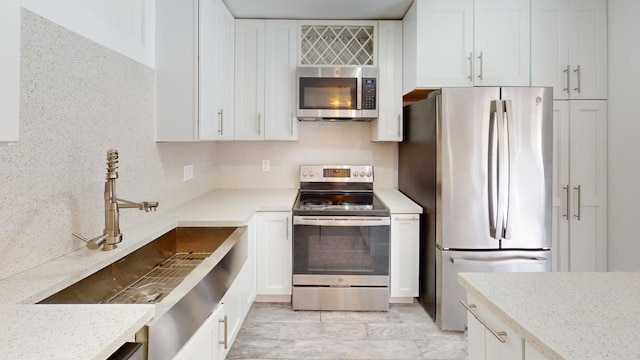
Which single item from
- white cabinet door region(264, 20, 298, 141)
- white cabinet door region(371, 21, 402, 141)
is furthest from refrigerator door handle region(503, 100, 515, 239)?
white cabinet door region(264, 20, 298, 141)

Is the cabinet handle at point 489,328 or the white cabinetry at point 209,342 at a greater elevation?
the cabinet handle at point 489,328

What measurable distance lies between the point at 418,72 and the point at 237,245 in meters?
1.85

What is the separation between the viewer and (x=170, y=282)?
1.60m

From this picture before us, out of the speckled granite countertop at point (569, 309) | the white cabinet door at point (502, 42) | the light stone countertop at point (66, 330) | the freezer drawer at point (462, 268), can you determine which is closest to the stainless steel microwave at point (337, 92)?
the white cabinet door at point (502, 42)

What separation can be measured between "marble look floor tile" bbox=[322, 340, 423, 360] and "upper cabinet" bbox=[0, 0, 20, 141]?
6.45 ft

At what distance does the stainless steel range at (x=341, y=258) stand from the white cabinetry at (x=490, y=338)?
147 cm

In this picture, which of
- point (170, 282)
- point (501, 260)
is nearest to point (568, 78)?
point (501, 260)

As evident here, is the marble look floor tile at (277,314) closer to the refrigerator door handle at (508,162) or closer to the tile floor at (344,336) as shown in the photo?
the tile floor at (344,336)

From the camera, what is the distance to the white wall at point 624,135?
2.47m

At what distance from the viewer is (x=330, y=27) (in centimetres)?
309

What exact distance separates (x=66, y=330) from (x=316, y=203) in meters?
2.33

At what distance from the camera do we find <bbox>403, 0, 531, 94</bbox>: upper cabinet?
2676 millimetres

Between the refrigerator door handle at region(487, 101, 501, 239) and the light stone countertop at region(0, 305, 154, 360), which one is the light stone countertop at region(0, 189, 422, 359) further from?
the refrigerator door handle at region(487, 101, 501, 239)

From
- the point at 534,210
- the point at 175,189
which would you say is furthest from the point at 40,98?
the point at 534,210
